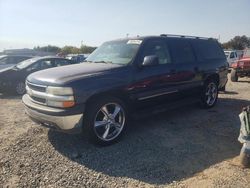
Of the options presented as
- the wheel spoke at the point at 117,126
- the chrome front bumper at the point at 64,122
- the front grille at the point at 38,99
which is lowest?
the wheel spoke at the point at 117,126

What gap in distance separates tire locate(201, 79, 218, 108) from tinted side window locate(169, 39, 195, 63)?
1.01 meters

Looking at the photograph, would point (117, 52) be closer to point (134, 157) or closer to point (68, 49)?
point (134, 157)

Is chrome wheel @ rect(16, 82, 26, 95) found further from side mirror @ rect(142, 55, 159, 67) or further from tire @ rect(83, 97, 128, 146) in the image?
side mirror @ rect(142, 55, 159, 67)

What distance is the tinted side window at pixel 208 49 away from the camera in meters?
7.31

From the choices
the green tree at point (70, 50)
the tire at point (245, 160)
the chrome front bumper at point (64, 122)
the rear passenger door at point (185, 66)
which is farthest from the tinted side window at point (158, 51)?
the green tree at point (70, 50)

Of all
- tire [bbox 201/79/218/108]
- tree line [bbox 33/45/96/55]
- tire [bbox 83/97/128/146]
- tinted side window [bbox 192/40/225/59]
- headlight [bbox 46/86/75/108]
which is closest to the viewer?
headlight [bbox 46/86/75/108]

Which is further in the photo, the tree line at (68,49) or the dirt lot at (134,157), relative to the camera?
the tree line at (68,49)

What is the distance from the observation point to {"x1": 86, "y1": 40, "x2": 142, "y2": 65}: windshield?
18.3ft

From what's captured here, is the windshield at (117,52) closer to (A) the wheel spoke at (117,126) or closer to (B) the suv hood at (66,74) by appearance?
(B) the suv hood at (66,74)

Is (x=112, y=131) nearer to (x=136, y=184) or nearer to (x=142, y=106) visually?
(x=142, y=106)

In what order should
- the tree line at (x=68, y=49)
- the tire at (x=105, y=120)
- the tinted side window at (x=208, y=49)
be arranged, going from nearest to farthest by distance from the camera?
1. the tire at (x=105, y=120)
2. the tinted side window at (x=208, y=49)
3. the tree line at (x=68, y=49)

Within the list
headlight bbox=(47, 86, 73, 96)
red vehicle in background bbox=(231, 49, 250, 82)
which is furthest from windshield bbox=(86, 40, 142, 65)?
red vehicle in background bbox=(231, 49, 250, 82)

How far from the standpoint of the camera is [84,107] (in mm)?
4566

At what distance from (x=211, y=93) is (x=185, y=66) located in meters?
1.75
